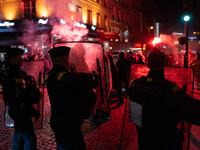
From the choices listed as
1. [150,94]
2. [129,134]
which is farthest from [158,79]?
[129,134]

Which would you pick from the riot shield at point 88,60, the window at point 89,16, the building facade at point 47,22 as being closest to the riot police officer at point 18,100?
the riot shield at point 88,60

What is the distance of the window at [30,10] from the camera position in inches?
773

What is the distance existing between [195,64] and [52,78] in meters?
9.02

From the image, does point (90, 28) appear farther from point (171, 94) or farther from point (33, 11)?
point (171, 94)

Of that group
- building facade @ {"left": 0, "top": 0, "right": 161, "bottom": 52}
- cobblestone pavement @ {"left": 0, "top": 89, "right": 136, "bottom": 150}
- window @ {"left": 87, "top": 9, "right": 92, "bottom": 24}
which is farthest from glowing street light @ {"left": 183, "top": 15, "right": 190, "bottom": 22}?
window @ {"left": 87, "top": 9, "right": 92, "bottom": 24}

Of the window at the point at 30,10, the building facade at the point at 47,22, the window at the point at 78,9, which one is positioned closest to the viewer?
the building facade at the point at 47,22

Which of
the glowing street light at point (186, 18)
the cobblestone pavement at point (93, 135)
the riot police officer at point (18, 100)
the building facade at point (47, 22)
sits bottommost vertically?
the cobblestone pavement at point (93, 135)

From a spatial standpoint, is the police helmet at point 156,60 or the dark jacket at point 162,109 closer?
the dark jacket at point 162,109

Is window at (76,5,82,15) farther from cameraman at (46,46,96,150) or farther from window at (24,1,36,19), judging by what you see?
cameraman at (46,46,96,150)

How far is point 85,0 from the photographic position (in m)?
24.1

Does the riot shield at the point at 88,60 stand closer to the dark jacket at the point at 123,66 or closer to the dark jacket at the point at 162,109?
the dark jacket at the point at 162,109

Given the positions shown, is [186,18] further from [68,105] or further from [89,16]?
[89,16]

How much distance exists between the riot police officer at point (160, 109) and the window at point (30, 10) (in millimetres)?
19762

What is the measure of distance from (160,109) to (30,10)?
2060 cm
